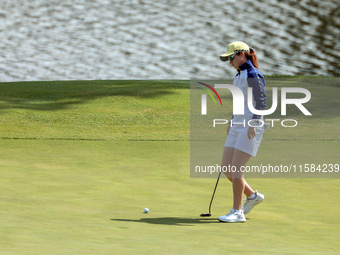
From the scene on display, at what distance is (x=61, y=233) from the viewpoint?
4.99 metres

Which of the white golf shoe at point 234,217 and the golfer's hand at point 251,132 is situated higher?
the golfer's hand at point 251,132

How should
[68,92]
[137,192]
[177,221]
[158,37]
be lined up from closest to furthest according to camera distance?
1. [177,221]
2. [137,192]
3. [68,92]
4. [158,37]

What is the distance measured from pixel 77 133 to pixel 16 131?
4.07 ft

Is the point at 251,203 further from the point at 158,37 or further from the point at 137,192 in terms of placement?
the point at 158,37

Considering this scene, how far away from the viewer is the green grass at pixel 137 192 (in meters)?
4.81

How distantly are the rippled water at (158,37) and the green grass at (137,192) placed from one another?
876 cm

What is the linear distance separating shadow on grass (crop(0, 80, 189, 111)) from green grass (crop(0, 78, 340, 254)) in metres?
1.22

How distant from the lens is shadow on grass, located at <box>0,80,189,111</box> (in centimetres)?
1662

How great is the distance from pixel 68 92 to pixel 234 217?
12.6m

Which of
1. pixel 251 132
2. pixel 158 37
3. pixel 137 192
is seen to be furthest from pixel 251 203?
pixel 158 37

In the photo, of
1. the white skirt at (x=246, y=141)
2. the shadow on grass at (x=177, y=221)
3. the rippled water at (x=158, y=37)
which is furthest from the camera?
the rippled water at (x=158, y=37)

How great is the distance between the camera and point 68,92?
17891mm

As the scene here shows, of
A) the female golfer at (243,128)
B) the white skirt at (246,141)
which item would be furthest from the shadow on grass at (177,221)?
the white skirt at (246,141)

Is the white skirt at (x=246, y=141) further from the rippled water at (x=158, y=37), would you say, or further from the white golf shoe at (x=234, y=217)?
the rippled water at (x=158, y=37)
